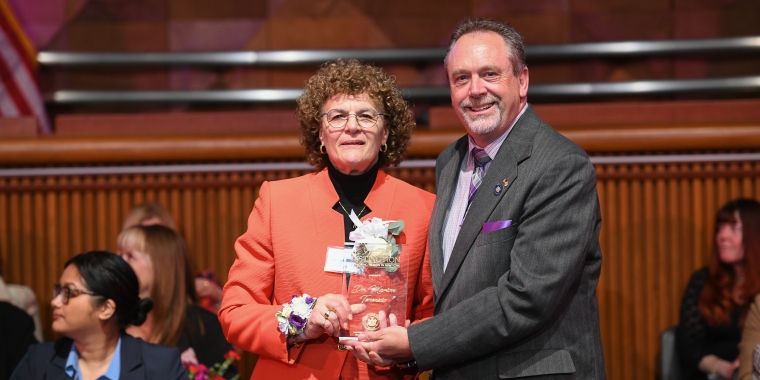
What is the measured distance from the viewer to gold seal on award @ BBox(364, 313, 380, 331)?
220 centimetres

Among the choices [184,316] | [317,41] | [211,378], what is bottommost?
[211,378]

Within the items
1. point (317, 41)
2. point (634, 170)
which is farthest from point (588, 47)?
point (317, 41)

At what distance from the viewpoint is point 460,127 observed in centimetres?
459

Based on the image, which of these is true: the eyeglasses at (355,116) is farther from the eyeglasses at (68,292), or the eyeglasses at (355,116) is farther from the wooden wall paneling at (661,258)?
the wooden wall paneling at (661,258)

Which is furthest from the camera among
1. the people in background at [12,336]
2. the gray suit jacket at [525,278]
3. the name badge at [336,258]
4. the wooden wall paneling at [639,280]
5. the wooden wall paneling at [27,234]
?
the wooden wall paneling at [27,234]

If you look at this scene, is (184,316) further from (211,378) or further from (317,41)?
(317,41)

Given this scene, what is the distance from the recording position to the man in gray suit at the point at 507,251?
211 centimetres

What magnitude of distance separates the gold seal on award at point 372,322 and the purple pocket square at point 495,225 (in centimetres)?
35

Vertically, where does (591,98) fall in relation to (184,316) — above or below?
above

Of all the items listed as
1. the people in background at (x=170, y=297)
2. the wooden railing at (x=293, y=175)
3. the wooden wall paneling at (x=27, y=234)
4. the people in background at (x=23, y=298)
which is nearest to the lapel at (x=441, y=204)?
the people in background at (x=170, y=297)

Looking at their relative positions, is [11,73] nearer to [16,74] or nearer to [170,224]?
[16,74]

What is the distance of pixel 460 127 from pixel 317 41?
1.22 meters

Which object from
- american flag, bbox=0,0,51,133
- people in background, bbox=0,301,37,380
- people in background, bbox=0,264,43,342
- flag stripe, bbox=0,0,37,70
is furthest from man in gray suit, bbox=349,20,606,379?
flag stripe, bbox=0,0,37,70

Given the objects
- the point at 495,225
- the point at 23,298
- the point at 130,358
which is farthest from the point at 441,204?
the point at 23,298
